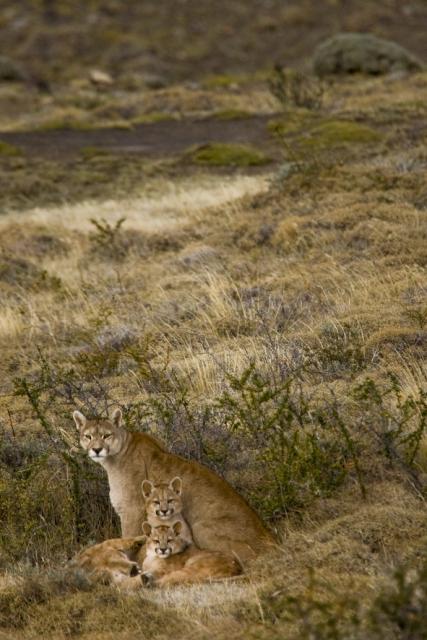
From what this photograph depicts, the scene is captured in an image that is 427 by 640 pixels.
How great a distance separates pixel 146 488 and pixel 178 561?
0.68 meters

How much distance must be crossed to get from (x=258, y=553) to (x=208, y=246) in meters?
11.7

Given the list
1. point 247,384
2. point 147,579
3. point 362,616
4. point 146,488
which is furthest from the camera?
point 247,384

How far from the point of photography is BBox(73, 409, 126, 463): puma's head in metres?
9.08

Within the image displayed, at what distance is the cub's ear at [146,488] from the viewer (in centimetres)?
861

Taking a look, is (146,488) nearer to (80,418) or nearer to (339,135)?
(80,418)

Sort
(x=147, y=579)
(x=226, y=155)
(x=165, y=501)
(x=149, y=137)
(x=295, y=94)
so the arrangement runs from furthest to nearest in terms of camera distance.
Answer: (x=295, y=94) < (x=149, y=137) < (x=226, y=155) < (x=165, y=501) < (x=147, y=579)

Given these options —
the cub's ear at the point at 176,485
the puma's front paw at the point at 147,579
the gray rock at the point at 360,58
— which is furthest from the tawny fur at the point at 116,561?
the gray rock at the point at 360,58

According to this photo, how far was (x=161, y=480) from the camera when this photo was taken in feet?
29.1

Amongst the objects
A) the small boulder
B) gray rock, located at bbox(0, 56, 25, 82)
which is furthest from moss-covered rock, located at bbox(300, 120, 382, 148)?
gray rock, located at bbox(0, 56, 25, 82)

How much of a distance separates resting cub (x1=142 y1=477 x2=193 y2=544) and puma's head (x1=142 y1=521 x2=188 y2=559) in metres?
0.04

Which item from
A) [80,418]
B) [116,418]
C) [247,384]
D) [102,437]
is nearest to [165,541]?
[102,437]

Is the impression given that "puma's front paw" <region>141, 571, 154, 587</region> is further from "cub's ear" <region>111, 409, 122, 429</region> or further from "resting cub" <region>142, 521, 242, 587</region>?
"cub's ear" <region>111, 409, 122, 429</region>

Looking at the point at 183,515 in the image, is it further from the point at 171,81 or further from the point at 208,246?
the point at 171,81

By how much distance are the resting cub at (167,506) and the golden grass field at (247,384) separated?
0.64 m
